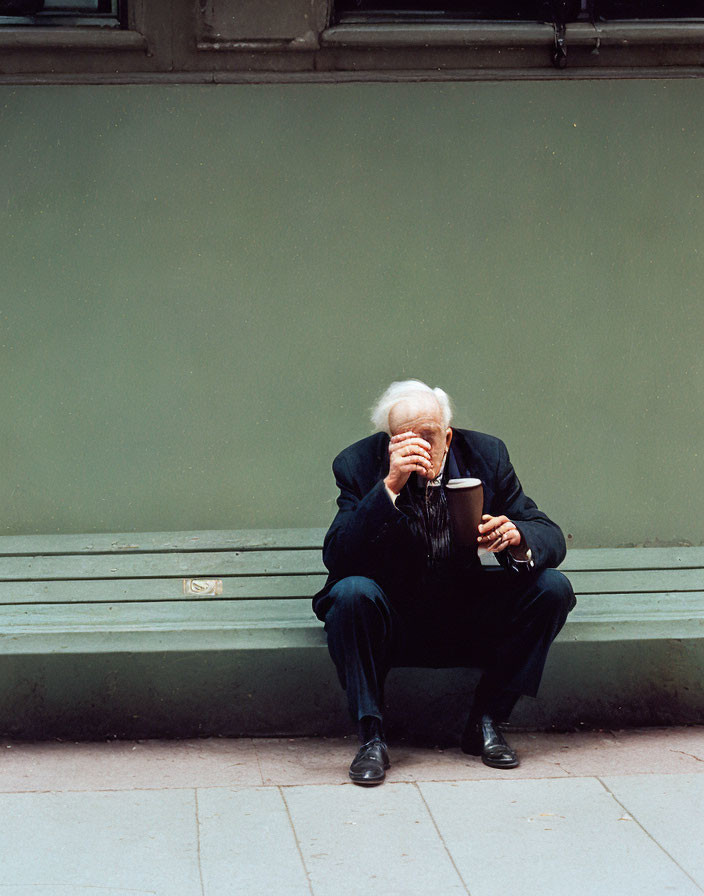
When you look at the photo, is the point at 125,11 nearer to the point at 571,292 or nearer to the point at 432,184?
the point at 432,184

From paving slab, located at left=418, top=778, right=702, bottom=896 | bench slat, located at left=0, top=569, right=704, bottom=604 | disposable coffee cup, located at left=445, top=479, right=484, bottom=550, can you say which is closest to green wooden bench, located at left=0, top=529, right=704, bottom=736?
bench slat, located at left=0, top=569, right=704, bottom=604

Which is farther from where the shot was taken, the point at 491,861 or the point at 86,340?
the point at 86,340

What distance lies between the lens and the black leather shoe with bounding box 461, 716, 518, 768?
12.6 feet

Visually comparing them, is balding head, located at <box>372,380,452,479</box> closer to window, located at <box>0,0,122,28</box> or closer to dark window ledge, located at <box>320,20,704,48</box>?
dark window ledge, located at <box>320,20,704,48</box>

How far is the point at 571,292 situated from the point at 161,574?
2002mm

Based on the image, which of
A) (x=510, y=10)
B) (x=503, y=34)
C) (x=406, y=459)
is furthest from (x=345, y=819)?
(x=510, y=10)

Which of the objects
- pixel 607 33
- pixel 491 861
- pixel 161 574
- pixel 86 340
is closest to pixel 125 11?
pixel 86 340

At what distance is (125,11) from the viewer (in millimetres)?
4539

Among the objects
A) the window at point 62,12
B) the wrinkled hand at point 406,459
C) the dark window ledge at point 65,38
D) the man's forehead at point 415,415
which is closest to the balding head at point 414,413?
the man's forehead at point 415,415

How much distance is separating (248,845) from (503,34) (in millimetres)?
3205

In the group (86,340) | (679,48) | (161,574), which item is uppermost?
(679,48)

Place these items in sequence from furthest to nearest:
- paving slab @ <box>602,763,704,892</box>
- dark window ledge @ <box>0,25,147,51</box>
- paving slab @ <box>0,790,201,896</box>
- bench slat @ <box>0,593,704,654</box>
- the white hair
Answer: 1. dark window ledge @ <box>0,25,147,51</box>
2. bench slat @ <box>0,593,704,654</box>
3. the white hair
4. paving slab @ <box>602,763,704,892</box>
5. paving slab @ <box>0,790,201,896</box>

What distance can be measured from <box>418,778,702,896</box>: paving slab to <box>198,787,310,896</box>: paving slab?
0.45 m

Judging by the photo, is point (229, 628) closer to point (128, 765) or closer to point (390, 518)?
point (128, 765)
